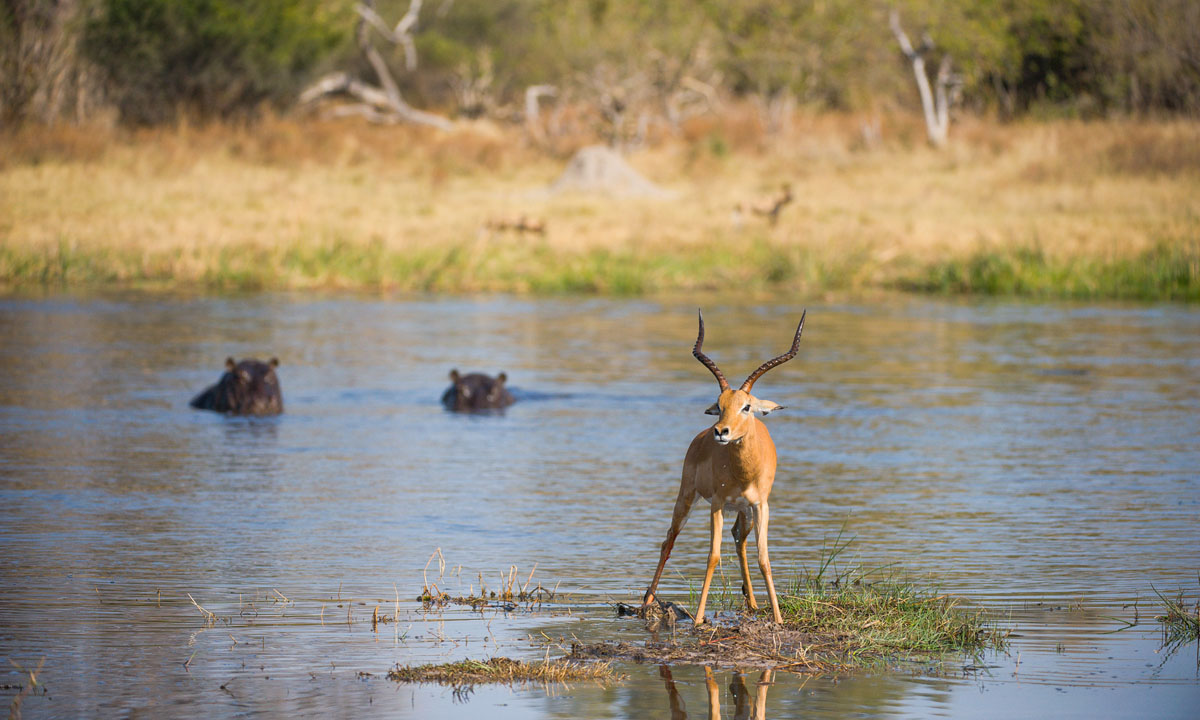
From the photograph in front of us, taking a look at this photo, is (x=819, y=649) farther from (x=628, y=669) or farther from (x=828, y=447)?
(x=828, y=447)

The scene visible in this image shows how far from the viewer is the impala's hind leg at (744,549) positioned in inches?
303

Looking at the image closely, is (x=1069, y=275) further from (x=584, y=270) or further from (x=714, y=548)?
(x=714, y=548)

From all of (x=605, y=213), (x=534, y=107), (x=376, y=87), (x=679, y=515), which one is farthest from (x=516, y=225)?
(x=376, y=87)

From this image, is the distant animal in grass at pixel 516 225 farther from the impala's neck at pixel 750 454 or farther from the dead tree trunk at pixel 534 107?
the impala's neck at pixel 750 454

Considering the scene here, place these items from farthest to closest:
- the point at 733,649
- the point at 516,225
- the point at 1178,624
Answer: the point at 516,225 < the point at 1178,624 < the point at 733,649

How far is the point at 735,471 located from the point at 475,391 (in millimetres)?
8283

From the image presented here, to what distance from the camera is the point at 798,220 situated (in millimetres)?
31641

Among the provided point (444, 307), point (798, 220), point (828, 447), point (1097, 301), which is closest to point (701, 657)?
point (828, 447)

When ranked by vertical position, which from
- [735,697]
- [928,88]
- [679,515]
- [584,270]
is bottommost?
[735,697]

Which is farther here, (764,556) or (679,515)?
(679,515)

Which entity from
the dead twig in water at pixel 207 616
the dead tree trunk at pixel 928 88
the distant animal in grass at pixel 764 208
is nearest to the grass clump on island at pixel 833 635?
the dead twig in water at pixel 207 616

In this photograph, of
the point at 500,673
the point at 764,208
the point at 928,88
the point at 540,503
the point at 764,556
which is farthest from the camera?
the point at 928,88

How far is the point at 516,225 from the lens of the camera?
2906 centimetres

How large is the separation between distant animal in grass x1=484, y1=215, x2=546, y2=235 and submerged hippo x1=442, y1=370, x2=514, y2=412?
13696 mm
